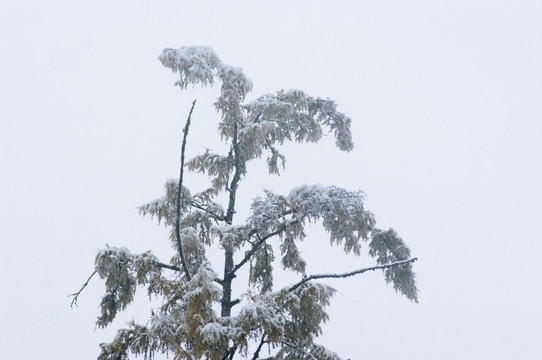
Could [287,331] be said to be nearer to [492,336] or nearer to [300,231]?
[300,231]

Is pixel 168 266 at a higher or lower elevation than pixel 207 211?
lower

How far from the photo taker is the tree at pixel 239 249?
6.46m

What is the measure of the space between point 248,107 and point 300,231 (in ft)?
7.85

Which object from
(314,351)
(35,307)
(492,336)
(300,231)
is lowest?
(314,351)

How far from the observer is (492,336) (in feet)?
625

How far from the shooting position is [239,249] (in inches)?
311

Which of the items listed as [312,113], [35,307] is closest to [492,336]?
[35,307]

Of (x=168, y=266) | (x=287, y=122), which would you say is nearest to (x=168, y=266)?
(x=168, y=266)

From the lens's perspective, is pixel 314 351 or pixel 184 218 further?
pixel 184 218

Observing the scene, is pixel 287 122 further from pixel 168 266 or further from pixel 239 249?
pixel 168 266

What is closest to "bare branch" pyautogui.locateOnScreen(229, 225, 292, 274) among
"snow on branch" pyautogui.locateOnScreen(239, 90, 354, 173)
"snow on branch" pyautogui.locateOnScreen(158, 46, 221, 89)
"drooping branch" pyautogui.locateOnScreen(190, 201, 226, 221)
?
"drooping branch" pyautogui.locateOnScreen(190, 201, 226, 221)

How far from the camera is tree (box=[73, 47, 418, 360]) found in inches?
254

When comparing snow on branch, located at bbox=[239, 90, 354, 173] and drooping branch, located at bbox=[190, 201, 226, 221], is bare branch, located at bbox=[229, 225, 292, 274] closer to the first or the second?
drooping branch, located at bbox=[190, 201, 226, 221]

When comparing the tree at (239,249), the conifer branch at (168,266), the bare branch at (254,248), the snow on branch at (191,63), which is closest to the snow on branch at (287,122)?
the tree at (239,249)
